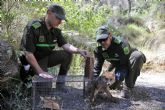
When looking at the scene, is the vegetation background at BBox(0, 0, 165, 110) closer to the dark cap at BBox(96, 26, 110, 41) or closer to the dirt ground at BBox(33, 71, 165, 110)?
the dirt ground at BBox(33, 71, 165, 110)

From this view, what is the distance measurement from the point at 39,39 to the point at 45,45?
0.50 feet

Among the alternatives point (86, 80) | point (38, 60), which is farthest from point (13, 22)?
point (86, 80)

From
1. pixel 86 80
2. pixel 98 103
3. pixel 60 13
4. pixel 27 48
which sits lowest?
pixel 98 103

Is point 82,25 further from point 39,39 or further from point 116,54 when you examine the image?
point 39,39

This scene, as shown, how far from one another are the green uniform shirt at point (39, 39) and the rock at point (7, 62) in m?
0.19

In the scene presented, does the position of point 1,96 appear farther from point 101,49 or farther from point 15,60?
point 101,49

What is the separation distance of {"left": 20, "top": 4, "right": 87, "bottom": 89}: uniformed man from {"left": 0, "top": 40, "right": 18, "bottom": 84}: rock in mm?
161

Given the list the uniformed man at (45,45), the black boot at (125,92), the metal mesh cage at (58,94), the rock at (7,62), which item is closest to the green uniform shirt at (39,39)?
the uniformed man at (45,45)

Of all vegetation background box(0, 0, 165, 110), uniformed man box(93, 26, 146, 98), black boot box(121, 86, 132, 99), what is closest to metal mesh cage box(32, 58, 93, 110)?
vegetation background box(0, 0, 165, 110)

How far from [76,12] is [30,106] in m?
4.07

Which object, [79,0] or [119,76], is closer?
[119,76]

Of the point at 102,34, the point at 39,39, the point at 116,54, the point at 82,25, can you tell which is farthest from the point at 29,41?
the point at 82,25

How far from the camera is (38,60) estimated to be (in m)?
5.13

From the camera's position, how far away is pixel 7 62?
470cm
